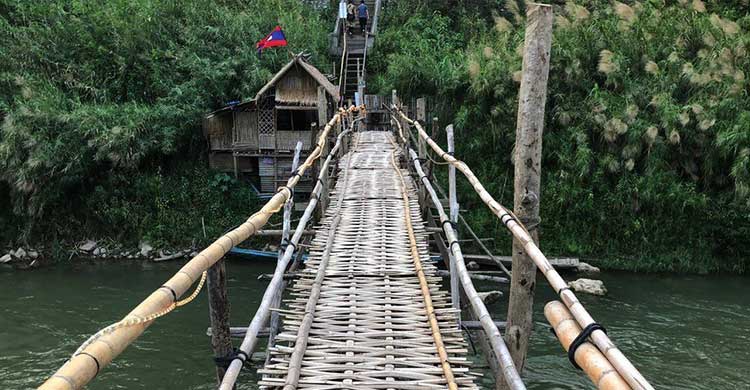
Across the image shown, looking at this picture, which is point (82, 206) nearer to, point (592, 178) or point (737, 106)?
point (592, 178)

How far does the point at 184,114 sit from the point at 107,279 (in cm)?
438

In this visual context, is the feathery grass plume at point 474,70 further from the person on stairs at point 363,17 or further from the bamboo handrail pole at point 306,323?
the bamboo handrail pole at point 306,323

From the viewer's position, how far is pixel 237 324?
909cm

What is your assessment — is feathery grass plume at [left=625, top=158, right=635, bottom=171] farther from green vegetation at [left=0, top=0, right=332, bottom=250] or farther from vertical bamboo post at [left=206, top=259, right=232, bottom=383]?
vertical bamboo post at [left=206, top=259, right=232, bottom=383]

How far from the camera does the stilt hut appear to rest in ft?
44.8

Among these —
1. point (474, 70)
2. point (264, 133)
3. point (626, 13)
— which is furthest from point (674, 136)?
point (264, 133)

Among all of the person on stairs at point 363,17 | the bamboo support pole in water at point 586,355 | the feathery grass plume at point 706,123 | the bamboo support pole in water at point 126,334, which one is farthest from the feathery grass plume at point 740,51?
the bamboo support pole in water at point 126,334

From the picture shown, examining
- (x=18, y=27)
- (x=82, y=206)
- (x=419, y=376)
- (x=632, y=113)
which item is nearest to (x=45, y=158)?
(x=82, y=206)

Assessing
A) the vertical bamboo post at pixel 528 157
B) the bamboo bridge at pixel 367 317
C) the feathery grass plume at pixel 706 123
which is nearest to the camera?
the bamboo bridge at pixel 367 317

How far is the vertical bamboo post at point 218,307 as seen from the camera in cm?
232

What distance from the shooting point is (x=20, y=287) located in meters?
10.9

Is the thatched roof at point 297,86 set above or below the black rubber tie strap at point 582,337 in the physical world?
above

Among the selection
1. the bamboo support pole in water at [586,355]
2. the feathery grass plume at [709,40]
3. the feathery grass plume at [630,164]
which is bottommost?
the bamboo support pole in water at [586,355]

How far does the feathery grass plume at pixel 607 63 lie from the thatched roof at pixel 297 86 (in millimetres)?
6320
